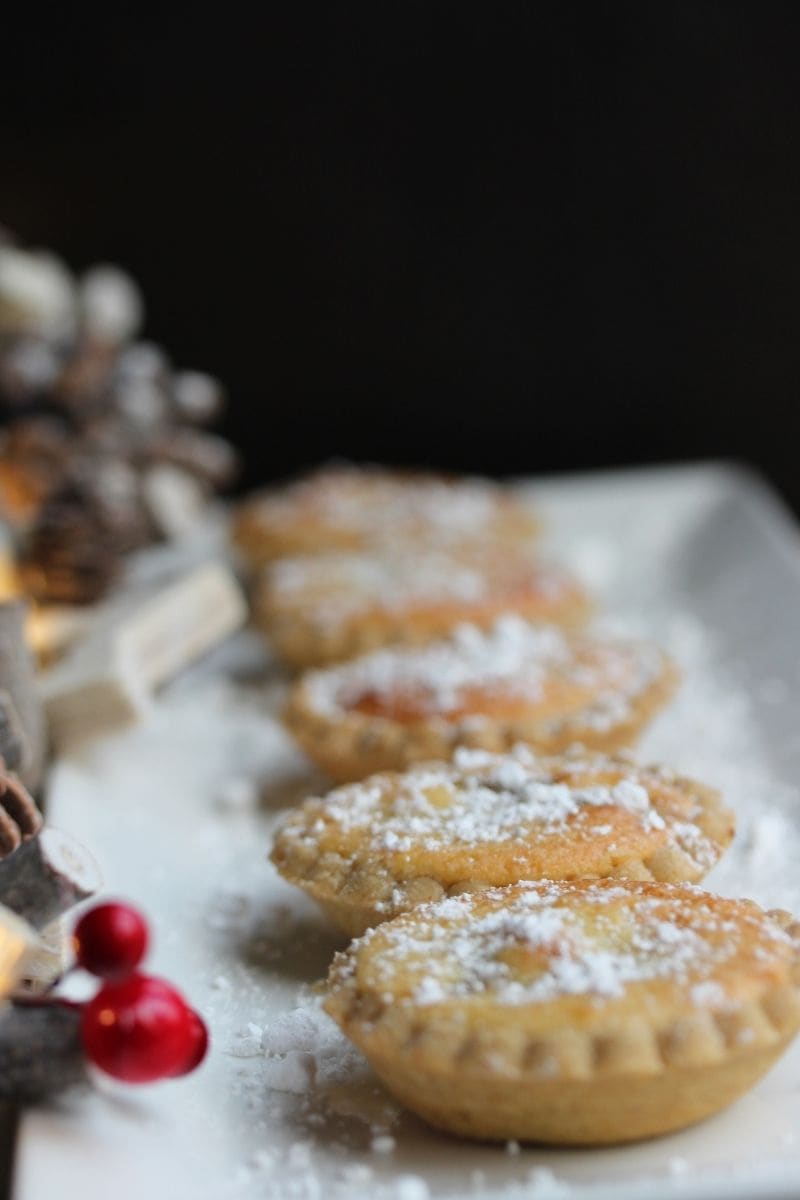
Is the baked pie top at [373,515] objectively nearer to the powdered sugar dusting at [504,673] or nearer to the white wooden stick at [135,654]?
the white wooden stick at [135,654]

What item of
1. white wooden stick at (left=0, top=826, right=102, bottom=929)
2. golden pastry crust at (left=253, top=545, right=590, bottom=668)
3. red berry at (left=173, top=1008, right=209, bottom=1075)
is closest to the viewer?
red berry at (left=173, top=1008, right=209, bottom=1075)

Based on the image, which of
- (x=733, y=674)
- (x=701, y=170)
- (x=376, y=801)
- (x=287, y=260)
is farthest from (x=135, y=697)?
(x=701, y=170)

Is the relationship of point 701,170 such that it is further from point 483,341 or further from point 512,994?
point 512,994

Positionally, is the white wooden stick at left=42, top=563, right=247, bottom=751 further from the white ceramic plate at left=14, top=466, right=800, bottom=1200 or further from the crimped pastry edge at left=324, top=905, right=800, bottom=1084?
the crimped pastry edge at left=324, top=905, right=800, bottom=1084

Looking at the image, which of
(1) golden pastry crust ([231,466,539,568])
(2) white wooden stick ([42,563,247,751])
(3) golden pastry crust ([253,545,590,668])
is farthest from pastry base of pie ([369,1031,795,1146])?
(1) golden pastry crust ([231,466,539,568])

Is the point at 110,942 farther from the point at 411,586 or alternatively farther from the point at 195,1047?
the point at 411,586

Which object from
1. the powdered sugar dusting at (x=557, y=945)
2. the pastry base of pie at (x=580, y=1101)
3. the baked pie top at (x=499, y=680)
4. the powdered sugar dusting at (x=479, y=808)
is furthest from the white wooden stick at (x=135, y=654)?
the pastry base of pie at (x=580, y=1101)
